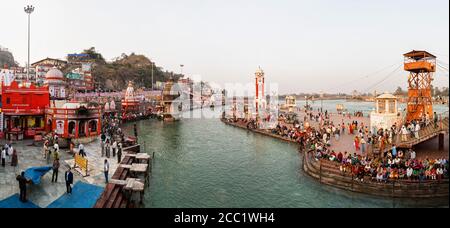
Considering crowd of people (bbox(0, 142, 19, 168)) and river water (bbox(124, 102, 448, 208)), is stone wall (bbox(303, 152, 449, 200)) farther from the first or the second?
crowd of people (bbox(0, 142, 19, 168))

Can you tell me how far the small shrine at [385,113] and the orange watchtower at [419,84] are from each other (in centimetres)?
156

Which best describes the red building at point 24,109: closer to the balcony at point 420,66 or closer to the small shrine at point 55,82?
the small shrine at point 55,82

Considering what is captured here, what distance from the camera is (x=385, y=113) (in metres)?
24.6

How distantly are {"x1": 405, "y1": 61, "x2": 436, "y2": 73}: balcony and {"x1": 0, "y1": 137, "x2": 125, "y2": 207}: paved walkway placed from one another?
25.1 m

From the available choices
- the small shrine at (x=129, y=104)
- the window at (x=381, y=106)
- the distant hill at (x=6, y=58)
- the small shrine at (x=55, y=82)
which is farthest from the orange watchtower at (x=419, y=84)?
the distant hill at (x=6, y=58)

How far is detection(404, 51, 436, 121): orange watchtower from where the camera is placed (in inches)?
943

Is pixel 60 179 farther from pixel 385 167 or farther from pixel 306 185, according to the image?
pixel 385 167

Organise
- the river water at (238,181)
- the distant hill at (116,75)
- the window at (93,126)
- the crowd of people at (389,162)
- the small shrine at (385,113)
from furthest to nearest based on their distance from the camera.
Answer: the distant hill at (116,75), the window at (93,126), the small shrine at (385,113), the crowd of people at (389,162), the river water at (238,181)

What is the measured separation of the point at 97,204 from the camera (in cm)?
1112

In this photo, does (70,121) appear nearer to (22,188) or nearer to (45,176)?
(45,176)

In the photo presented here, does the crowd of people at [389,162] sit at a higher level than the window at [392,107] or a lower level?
lower

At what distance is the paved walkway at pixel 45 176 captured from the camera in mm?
11406

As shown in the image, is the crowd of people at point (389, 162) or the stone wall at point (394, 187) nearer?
the stone wall at point (394, 187)

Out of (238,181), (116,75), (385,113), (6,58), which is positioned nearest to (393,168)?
(238,181)
